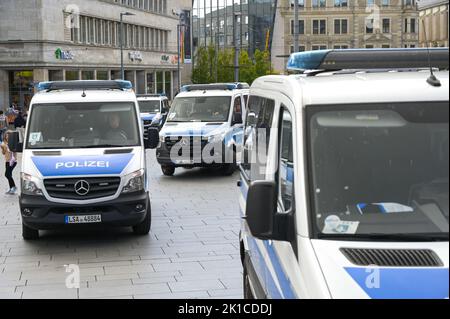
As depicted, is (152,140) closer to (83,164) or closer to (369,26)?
(83,164)

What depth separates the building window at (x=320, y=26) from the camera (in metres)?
103

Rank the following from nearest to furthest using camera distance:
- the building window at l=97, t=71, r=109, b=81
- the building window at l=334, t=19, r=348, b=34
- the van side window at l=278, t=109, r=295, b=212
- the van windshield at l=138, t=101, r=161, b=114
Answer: the van side window at l=278, t=109, r=295, b=212 < the van windshield at l=138, t=101, r=161, b=114 < the building window at l=97, t=71, r=109, b=81 < the building window at l=334, t=19, r=348, b=34

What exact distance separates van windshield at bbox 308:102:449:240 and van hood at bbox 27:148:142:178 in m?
6.93

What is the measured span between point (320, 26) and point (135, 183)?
9474 centimetres

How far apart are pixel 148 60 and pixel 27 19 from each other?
22.6 m

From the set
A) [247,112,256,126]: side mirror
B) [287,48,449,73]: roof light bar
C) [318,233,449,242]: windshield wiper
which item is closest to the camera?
[318,233,449,242]: windshield wiper

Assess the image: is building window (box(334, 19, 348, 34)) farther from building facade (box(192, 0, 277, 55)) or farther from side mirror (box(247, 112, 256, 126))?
side mirror (box(247, 112, 256, 126))

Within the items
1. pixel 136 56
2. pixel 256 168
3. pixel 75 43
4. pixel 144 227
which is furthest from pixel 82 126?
pixel 136 56

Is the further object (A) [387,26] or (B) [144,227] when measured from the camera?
(A) [387,26]

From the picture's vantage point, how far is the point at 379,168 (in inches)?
167

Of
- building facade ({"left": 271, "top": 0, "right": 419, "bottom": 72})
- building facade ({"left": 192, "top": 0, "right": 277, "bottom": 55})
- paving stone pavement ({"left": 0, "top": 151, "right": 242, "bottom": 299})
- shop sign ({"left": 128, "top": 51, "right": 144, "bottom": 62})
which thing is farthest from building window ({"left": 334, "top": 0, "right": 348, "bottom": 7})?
paving stone pavement ({"left": 0, "top": 151, "right": 242, "bottom": 299})

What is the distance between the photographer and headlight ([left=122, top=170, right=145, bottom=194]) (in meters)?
11.1

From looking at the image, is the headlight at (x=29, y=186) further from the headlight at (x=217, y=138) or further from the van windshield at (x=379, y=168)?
the headlight at (x=217, y=138)

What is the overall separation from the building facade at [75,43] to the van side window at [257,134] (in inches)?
1947
